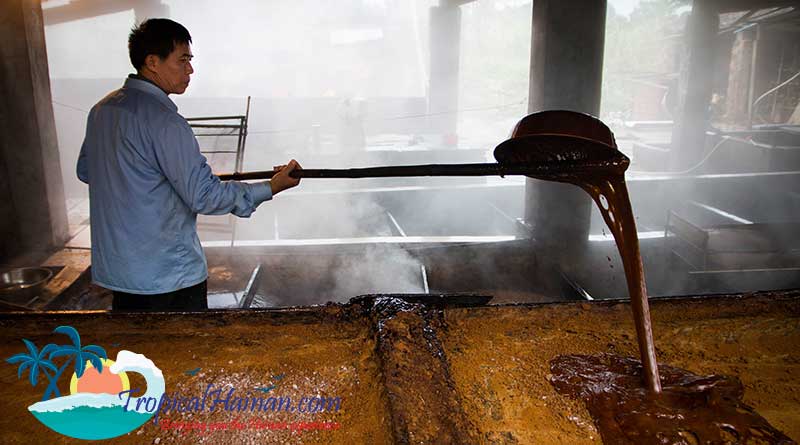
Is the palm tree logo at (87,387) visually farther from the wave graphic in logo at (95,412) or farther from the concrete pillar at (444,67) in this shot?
the concrete pillar at (444,67)

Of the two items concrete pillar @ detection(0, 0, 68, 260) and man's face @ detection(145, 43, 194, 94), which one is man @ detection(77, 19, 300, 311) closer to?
man's face @ detection(145, 43, 194, 94)

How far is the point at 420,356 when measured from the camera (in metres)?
1.94

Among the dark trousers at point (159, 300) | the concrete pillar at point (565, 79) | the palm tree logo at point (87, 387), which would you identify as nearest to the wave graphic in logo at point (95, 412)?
the palm tree logo at point (87, 387)

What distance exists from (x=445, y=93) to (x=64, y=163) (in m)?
9.68

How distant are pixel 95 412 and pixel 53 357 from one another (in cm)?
46

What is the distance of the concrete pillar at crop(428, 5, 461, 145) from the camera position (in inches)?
511

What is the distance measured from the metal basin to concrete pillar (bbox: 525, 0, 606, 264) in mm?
5581

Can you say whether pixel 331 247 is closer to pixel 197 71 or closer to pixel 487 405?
pixel 487 405

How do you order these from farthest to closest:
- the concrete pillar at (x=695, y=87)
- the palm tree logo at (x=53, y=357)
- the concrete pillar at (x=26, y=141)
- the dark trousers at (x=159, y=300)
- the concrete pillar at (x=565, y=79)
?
the concrete pillar at (x=695, y=87)
the concrete pillar at (x=26, y=141)
the concrete pillar at (x=565, y=79)
the dark trousers at (x=159, y=300)
the palm tree logo at (x=53, y=357)

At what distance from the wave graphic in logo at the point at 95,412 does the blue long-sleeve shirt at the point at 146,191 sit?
80 cm

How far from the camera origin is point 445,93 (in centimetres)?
1385

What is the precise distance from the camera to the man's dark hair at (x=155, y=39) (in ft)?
8.05

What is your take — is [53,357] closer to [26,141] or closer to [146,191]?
[146,191]

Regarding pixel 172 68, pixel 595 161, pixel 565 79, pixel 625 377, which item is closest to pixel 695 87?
pixel 565 79
